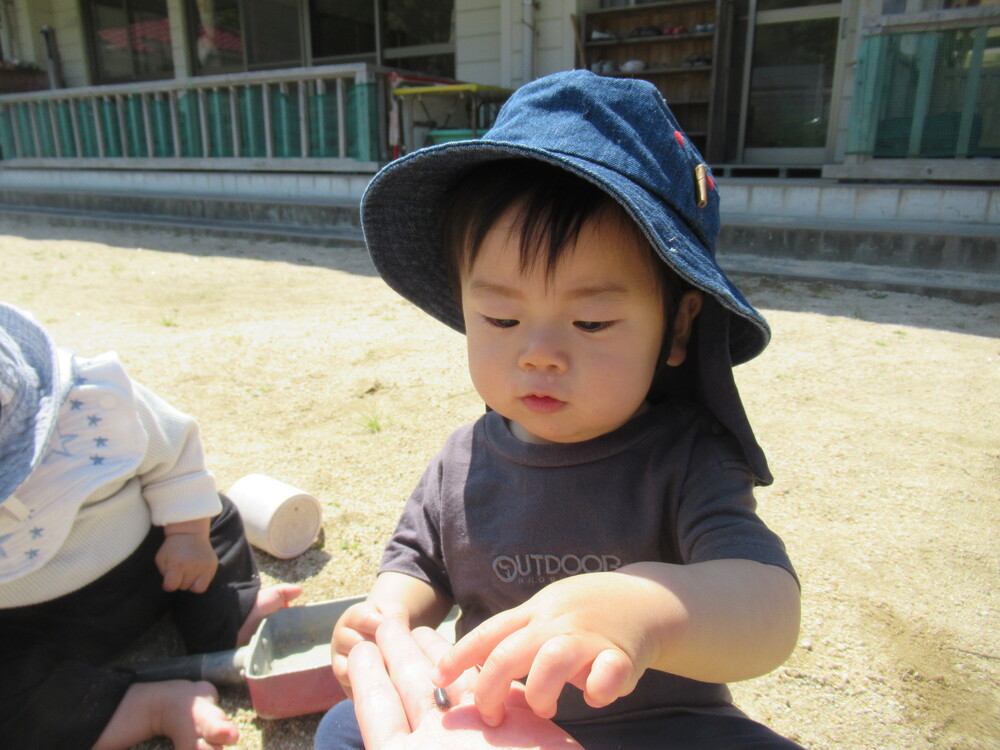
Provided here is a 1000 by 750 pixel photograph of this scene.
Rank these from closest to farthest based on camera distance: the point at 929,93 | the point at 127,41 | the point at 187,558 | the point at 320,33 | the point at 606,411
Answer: the point at 606,411
the point at 187,558
the point at 929,93
the point at 320,33
the point at 127,41

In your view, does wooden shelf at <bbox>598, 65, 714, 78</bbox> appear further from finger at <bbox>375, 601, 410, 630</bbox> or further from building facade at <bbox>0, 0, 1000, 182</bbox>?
finger at <bbox>375, 601, 410, 630</bbox>

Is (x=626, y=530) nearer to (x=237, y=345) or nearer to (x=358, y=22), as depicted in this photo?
(x=237, y=345)

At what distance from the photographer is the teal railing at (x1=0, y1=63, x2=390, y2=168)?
27.3 feet

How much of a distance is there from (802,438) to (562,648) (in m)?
2.12

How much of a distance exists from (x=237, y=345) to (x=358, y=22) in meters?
8.78

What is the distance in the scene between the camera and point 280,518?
6.46 feet

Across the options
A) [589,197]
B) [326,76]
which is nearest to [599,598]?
[589,197]

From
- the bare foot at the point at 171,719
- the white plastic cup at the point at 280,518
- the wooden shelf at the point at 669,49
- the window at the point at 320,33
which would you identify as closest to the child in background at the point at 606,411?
the bare foot at the point at 171,719

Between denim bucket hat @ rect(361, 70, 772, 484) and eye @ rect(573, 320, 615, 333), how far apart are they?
0.12m

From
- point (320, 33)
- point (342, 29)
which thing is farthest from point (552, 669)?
point (320, 33)

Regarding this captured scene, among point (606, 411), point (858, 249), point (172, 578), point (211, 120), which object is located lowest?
point (172, 578)

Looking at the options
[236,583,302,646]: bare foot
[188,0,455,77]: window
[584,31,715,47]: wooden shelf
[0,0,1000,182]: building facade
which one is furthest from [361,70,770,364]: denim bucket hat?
[188,0,455,77]: window

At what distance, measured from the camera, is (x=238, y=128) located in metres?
9.41

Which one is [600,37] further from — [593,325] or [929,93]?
[593,325]
